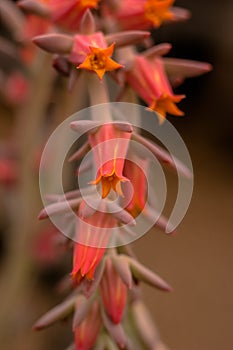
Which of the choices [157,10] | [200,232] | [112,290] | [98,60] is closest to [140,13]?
[157,10]

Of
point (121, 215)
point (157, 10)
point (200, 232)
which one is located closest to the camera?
point (121, 215)

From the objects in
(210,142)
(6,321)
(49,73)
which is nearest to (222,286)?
(210,142)

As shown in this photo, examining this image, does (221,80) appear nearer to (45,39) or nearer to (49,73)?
(49,73)

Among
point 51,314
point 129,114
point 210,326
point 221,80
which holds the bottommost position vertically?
point 210,326

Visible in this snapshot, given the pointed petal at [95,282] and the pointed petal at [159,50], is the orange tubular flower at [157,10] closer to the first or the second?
the pointed petal at [159,50]

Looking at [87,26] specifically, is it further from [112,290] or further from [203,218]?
[203,218]

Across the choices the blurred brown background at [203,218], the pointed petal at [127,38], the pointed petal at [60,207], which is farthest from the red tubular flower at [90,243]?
the blurred brown background at [203,218]
